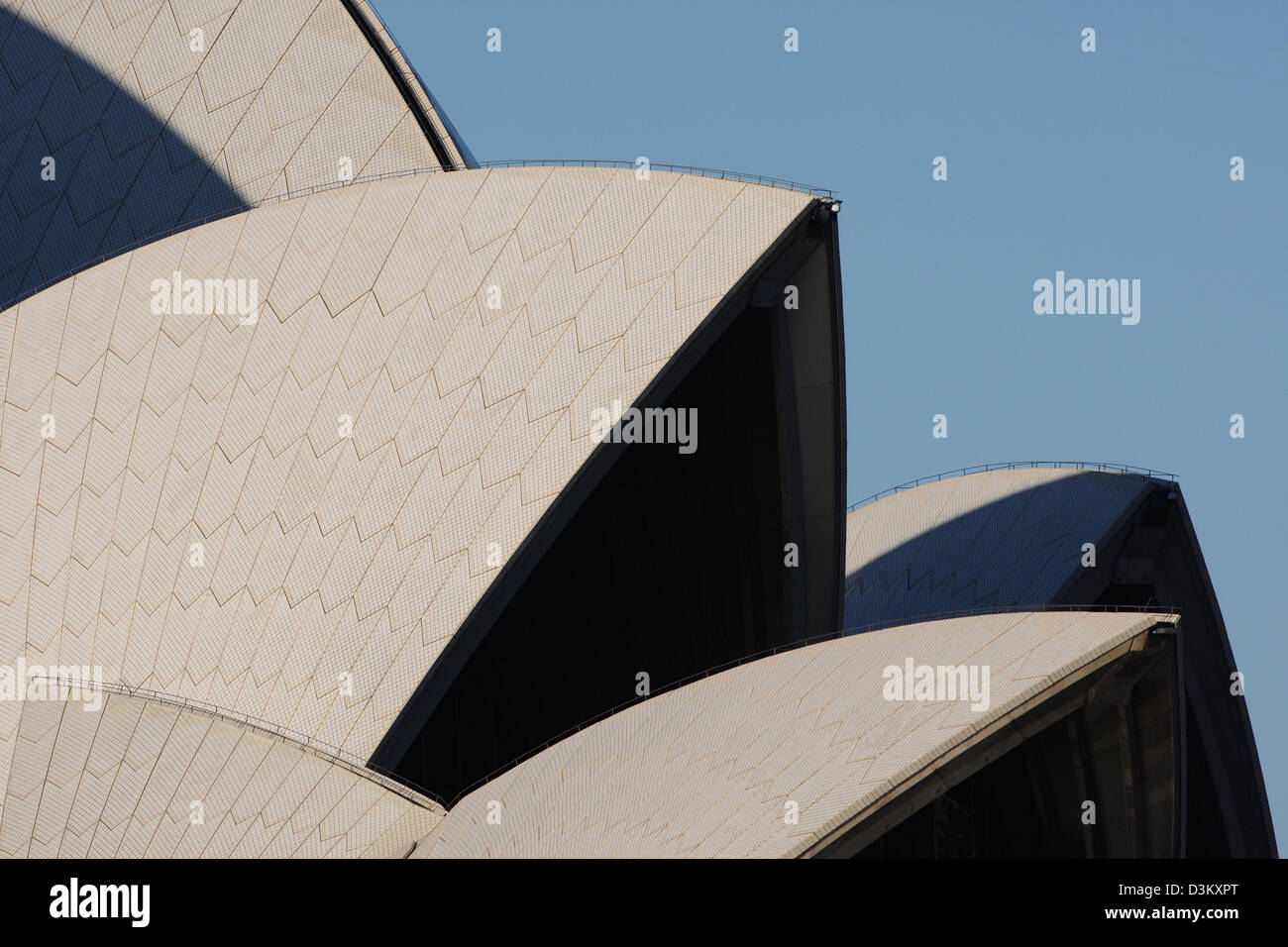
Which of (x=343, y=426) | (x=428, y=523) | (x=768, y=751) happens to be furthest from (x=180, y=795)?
(x=768, y=751)

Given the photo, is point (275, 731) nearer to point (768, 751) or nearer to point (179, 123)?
point (768, 751)

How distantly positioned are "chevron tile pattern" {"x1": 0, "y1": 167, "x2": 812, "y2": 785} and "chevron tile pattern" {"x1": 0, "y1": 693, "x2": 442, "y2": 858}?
7.61 ft

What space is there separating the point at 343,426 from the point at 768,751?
10.5 m

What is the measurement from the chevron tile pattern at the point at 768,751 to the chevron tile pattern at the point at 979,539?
1598 cm

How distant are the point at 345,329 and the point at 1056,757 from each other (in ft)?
40.7

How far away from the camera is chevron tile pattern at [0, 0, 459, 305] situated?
37.9 metres

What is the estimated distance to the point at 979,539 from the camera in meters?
39.8

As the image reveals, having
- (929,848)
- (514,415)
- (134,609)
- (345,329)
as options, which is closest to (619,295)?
(514,415)

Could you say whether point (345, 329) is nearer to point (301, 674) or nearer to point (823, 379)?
point (301, 674)

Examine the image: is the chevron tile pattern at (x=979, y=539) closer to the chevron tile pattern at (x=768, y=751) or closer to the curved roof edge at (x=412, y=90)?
the curved roof edge at (x=412, y=90)

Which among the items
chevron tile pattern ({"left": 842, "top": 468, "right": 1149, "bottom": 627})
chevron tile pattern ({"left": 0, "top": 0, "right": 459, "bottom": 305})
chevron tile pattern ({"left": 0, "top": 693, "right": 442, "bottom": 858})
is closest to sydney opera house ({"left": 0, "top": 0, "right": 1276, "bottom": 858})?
chevron tile pattern ({"left": 0, "top": 693, "right": 442, "bottom": 858})

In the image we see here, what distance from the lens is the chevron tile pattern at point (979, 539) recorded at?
37188mm

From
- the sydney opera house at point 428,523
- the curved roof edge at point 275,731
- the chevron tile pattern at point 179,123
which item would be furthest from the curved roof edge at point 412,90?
the curved roof edge at point 275,731

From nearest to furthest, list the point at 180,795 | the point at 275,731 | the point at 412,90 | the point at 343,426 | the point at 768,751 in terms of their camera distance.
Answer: the point at 768,751 < the point at 180,795 < the point at 275,731 < the point at 343,426 < the point at 412,90
